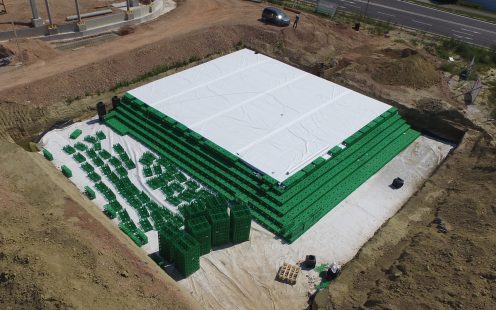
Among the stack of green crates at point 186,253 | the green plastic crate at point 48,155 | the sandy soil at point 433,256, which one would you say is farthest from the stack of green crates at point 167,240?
the green plastic crate at point 48,155

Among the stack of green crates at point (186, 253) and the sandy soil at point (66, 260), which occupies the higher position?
the sandy soil at point (66, 260)

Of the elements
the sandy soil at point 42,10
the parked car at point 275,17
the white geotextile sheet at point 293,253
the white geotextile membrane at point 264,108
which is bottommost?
the white geotextile sheet at point 293,253

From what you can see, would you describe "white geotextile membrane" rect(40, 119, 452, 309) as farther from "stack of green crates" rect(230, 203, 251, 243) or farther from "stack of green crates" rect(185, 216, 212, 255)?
"stack of green crates" rect(185, 216, 212, 255)

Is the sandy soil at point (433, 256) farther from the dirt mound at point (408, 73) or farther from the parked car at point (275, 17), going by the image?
the parked car at point (275, 17)

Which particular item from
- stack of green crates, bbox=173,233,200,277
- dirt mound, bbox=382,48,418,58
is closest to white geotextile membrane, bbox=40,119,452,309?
stack of green crates, bbox=173,233,200,277

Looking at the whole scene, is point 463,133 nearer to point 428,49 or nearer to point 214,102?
point 428,49

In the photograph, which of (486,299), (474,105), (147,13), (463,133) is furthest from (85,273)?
(147,13)
